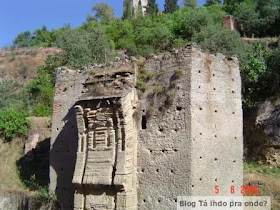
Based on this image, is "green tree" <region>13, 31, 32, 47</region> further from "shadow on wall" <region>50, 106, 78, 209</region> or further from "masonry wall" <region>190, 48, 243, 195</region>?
"masonry wall" <region>190, 48, 243, 195</region>

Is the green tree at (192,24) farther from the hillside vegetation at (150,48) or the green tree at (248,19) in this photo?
the green tree at (248,19)

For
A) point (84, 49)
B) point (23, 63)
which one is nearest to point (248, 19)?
point (84, 49)

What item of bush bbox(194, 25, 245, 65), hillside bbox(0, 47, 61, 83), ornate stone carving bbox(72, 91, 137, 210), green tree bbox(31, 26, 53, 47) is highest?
green tree bbox(31, 26, 53, 47)

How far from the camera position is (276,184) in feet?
40.9

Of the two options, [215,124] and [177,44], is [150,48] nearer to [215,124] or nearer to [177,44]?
[177,44]

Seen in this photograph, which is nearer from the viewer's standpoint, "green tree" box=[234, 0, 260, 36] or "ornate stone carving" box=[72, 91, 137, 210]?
"ornate stone carving" box=[72, 91, 137, 210]

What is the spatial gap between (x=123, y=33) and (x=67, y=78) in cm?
2940

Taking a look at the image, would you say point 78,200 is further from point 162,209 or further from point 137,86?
point 137,86

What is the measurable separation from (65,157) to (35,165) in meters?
5.90

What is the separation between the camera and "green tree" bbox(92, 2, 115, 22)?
Result: 5657 cm

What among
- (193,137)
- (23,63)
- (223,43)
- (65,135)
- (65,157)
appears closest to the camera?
(193,137)

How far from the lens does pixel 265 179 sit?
13094mm

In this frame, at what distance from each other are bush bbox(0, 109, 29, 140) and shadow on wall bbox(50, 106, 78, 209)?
761cm
